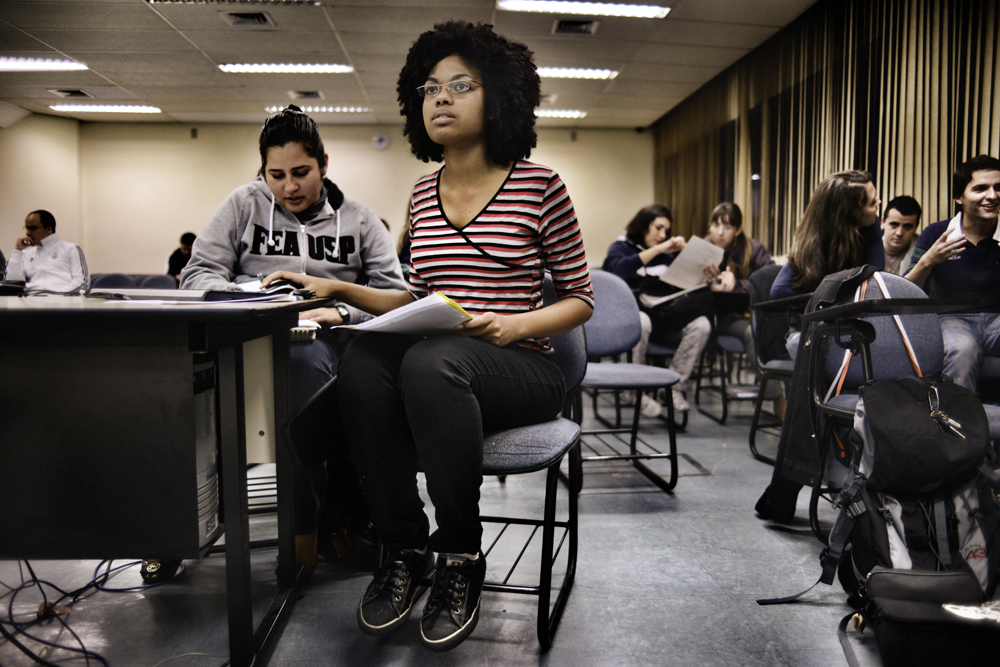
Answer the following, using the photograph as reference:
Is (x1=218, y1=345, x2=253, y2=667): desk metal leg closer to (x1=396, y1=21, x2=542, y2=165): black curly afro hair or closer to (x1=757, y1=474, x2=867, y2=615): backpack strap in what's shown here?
(x1=396, y1=21, x2=542, y2=165): black curly afro hair

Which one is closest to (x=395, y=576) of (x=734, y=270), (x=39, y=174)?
(x=734, y=270)

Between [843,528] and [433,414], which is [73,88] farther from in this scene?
[843,528]

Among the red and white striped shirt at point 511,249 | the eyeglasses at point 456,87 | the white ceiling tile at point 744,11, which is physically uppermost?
the white ceiling tile at point 744,11

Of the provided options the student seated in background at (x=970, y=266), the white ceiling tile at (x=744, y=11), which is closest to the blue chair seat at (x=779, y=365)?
the student seated in background at (x=970, y=266)

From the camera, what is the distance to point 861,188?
2.16 m

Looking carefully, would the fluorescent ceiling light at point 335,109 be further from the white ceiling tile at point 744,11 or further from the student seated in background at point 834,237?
the student seated in background at point 834,237

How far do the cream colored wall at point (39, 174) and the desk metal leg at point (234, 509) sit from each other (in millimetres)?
3241

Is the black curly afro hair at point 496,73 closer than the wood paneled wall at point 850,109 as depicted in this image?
Yes

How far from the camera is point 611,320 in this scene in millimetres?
2350

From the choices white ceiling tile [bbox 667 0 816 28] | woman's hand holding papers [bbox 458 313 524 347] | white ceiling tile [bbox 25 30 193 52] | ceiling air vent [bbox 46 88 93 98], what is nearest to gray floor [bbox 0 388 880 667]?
woman's hand holding papers [bbox 458 313 524 347]

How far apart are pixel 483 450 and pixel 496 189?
530 millimetres

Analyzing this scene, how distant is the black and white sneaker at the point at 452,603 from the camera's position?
3.41ft

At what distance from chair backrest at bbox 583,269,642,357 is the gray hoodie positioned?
955 millimetres

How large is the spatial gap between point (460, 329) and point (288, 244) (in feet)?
2.49
